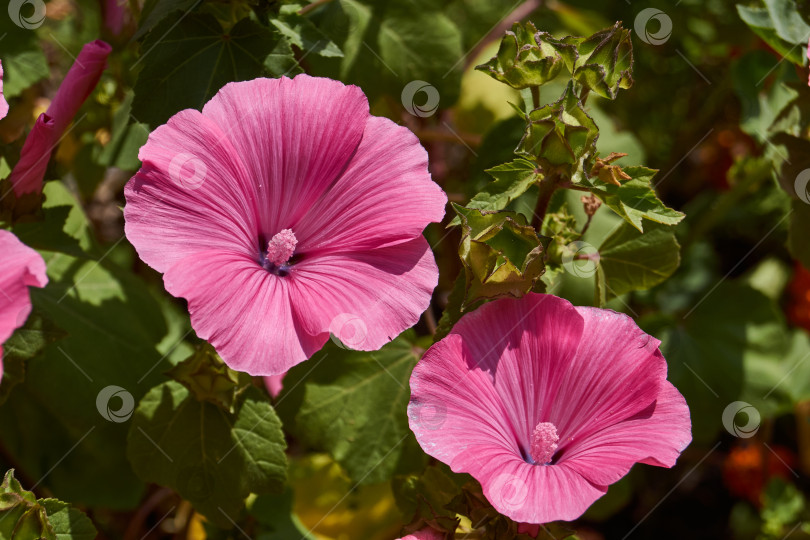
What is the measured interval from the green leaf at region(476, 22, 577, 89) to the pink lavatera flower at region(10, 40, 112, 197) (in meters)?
0.58

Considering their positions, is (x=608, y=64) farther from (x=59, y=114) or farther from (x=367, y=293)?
(x=59, y=114)

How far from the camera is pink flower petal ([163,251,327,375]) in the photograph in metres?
1.03

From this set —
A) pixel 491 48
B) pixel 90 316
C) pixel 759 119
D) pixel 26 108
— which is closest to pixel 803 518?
pixel 759 119

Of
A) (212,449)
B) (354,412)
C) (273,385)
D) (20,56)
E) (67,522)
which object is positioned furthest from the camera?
(20,56)

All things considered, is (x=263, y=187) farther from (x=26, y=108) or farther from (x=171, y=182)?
(x=26, y=108)

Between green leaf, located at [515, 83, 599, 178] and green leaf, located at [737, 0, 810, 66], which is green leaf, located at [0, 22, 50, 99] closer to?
green leaf, located at [515, 83, 599, 178]

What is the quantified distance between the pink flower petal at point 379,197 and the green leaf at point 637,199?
23 cm

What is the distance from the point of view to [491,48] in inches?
86.5

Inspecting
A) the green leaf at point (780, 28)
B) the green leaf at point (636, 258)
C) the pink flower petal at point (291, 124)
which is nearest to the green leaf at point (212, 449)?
the pink flower petal at point (291, 124)

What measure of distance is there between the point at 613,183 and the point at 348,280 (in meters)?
0.39

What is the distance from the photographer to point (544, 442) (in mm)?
1095

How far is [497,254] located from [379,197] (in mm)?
196

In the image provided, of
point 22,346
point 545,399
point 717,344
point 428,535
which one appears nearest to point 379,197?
point 545,399

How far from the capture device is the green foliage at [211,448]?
135cm
